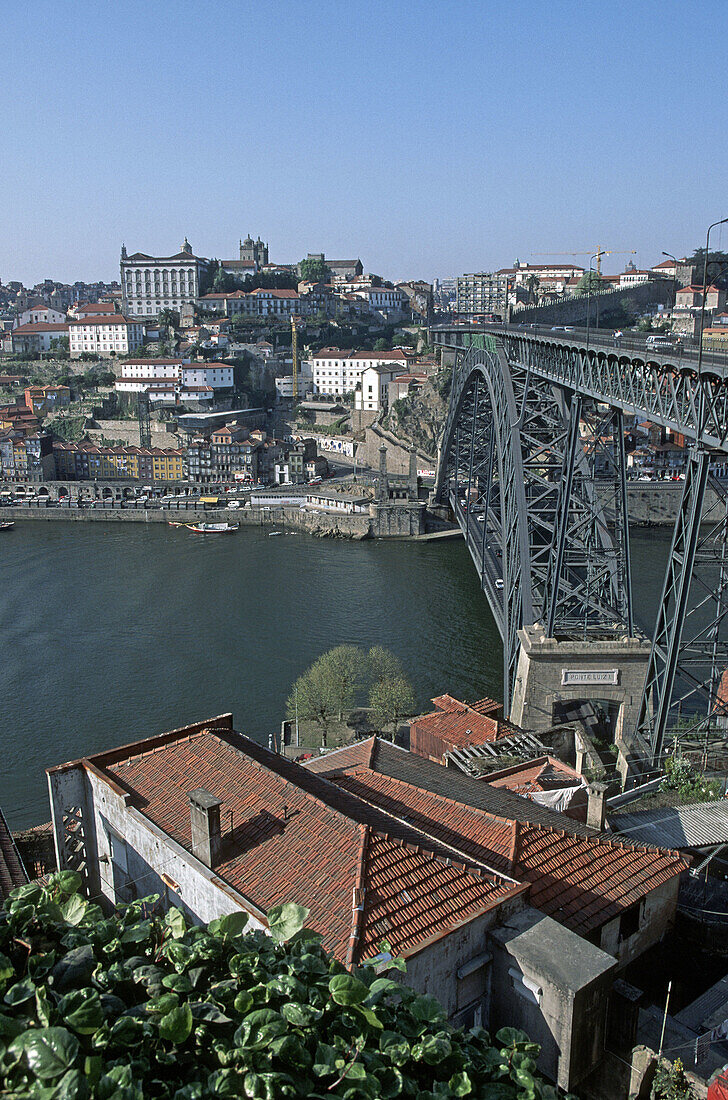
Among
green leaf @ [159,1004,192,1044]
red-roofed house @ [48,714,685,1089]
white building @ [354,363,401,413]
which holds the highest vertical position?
white building @ [354,363,401,413]

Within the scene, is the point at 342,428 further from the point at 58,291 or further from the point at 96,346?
the point at 58,291

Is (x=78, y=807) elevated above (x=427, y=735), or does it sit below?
above

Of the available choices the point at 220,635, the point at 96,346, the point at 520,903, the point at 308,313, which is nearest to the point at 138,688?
the point at 220,635

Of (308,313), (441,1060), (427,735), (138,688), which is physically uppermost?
(308,313)

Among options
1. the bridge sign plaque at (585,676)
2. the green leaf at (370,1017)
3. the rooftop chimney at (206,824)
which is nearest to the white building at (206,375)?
the bridge sign plaque at (585,676)

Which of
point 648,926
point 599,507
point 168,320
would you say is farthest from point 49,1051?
point 168,320

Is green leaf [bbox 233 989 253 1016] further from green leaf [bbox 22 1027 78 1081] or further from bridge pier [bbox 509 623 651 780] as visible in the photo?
bridge pier [bbox 509 623 651 780]

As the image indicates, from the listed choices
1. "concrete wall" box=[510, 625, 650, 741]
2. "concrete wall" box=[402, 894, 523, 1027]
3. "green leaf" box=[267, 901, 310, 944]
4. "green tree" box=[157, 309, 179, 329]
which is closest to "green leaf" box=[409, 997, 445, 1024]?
"green leaf" box=[267, 901, 310, 944]
